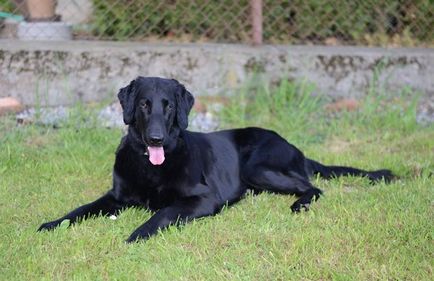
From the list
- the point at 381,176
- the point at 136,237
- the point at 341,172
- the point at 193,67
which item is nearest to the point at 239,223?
the point at 136,237

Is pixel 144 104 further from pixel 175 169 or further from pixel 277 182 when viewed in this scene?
pixel 277 182

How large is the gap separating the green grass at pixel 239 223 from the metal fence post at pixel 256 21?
89 cm

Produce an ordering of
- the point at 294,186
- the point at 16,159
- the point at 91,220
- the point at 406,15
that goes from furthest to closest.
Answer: the point at 406,15 → the point at 16,159 → the point at 294,186 → the point at 91,220

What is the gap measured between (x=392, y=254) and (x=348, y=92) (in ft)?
11.2

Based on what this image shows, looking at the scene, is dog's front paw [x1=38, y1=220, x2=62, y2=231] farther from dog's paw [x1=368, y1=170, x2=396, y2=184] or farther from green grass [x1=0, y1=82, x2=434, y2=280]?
dog's paw [x1=368, y1=170, x2=396, y2=184]

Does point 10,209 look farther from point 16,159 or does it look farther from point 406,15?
point 406,15

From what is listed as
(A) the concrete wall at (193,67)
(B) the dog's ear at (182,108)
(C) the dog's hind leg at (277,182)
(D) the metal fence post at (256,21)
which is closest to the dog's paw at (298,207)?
(C) the dog's hind leg at (277,182)

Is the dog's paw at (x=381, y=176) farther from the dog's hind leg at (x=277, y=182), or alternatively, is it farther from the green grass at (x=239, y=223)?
the dog's hind leg at (x=277, y=182)

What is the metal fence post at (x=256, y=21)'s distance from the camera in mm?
6961

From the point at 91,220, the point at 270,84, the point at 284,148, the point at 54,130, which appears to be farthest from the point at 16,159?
the point at 270,84

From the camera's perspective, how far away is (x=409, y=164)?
565cm

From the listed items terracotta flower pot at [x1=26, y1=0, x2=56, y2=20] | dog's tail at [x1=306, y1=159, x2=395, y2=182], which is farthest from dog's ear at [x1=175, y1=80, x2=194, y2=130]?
terracotta flower pot at [x1=26, y1=0, x2=56, y2=20]

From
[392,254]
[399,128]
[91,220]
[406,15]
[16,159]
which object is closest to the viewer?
[392,254]

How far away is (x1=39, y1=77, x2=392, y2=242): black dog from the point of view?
4.39m
